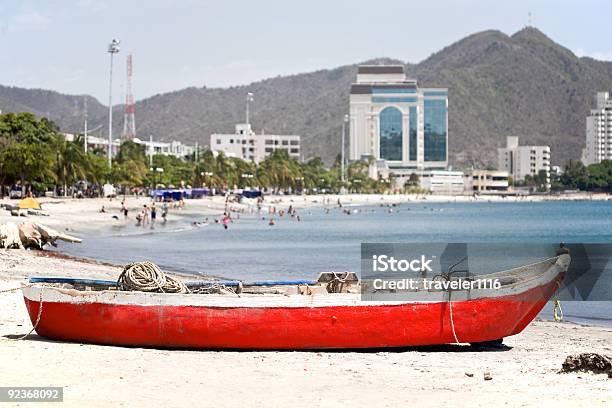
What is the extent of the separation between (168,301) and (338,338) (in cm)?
309

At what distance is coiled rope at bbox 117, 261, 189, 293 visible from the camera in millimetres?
18281

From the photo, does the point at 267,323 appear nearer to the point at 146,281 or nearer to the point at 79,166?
the point at 146,281

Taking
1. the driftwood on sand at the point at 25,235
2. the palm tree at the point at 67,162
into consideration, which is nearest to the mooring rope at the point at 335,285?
the driftwood on sand at the point at 25,235

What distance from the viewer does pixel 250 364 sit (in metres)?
16.9

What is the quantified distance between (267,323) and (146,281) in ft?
7.96

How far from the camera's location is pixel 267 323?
17703mm

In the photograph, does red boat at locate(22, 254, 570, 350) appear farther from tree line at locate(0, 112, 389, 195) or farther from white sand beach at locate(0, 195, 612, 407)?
tree line at locate(0, 112, 389, 195)

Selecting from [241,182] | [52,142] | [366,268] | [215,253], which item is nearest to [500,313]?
[366,268]

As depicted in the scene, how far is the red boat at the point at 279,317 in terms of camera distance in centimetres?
1769

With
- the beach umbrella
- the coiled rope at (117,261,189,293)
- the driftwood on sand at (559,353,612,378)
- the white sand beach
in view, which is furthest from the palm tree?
the driftwood on sand at (559,353,612,378)

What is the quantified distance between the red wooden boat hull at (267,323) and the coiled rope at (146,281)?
0.47 metres

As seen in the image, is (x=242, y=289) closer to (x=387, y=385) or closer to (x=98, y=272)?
(x=387, y=385)

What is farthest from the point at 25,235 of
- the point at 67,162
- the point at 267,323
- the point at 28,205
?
the point at 67,162

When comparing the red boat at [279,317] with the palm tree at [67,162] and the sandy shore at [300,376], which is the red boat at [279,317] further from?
the palm tree at [67,162]
